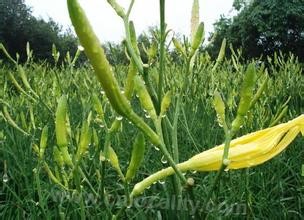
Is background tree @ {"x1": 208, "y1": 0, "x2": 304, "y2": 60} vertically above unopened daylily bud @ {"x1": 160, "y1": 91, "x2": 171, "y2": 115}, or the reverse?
background tree @ {"x1": 208, "y1": 0, "x2": 304, "y2": 60}

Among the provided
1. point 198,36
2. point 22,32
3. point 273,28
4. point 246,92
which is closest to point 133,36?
point 198,36

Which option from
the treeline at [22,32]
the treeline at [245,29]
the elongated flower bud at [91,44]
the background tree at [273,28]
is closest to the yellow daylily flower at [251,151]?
the elongated flower bud at [91,44]

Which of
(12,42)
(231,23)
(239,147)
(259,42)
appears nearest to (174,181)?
(239,147)

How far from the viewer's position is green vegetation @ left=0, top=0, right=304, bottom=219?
560 millimetres

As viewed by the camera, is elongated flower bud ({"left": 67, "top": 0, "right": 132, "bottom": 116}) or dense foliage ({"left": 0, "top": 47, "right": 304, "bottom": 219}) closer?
elongated flower bud ({"left": 67, "top": 0, "right": 132, "bottom": 116})

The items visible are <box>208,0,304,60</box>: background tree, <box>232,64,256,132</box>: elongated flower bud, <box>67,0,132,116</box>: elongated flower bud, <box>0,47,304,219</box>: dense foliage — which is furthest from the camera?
<box>208,0,304,60</box>: background tree

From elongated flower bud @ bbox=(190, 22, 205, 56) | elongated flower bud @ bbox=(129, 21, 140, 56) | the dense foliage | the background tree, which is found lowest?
the dense foliage

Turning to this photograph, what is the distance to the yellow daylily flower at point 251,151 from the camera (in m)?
0.57

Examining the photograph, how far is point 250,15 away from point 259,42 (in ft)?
3.73

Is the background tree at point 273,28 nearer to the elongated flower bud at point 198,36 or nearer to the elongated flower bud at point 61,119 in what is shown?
the elongated flower bud at point 198,36

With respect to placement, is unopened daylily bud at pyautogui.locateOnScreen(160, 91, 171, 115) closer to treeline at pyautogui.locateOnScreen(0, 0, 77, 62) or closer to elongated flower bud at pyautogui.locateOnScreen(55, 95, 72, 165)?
elongated flower bud at pyautogui.locateOnScreen(55, 95, 72, 165)

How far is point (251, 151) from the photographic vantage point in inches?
Answer: 22.4

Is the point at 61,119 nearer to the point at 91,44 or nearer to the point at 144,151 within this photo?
the point at 144,151

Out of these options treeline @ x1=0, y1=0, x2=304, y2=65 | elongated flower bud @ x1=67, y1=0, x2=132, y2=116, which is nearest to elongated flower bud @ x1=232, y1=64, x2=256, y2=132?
elongated flower bud @ x1=67, y1=0, x2=132, y2=116
